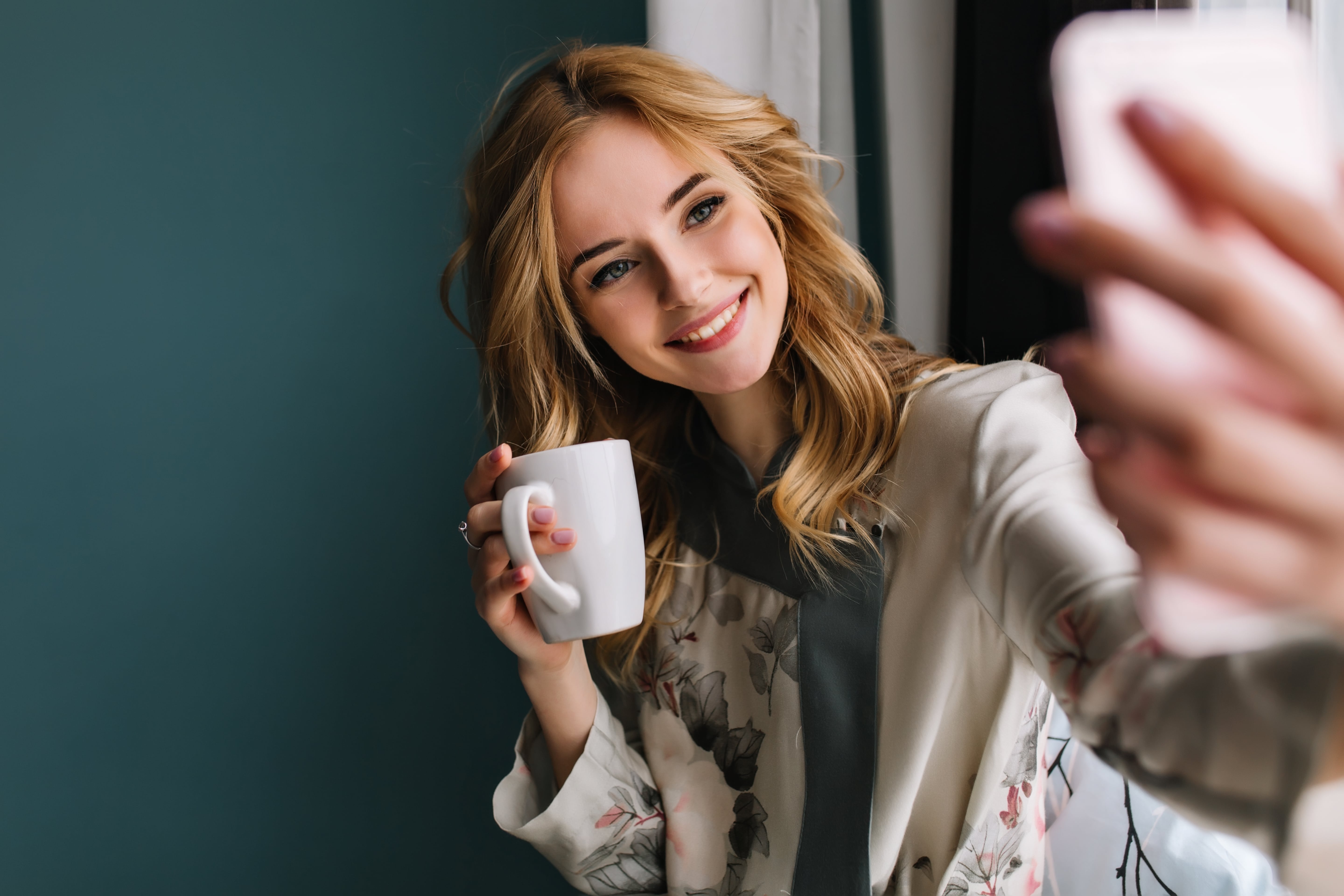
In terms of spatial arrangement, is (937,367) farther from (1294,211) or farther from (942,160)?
(1294,211)

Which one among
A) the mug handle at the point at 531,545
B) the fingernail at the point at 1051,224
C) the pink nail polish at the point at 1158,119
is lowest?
the mug handle at the point at 531,545

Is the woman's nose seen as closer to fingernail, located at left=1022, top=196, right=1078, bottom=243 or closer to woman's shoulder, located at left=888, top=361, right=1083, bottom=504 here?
woman's shoulder, located at left=888, top=361, right=1083, bottom=504

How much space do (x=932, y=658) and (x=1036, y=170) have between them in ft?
1.75

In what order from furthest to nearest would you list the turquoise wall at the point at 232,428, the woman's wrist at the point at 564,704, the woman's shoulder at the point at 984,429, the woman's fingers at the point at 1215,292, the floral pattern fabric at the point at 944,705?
the turquoise wall at the point at 232,428
the woman's wrist at the point at 564,704
the woman's shoulder at the point at 984,429
the floral pattern fabric at the point at 944,705
the woman's fingers at the point at 1215,292

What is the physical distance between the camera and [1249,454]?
224 mm

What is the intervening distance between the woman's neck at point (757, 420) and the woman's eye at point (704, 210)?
7.5 inches

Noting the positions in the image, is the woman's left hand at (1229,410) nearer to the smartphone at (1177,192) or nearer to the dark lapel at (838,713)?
the smartphone at (1177,192)

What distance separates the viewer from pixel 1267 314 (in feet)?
0.73

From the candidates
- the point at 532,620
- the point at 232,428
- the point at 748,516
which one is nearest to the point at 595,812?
the point at 532,620

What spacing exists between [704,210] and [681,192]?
4 cm

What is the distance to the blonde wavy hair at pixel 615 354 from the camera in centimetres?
88

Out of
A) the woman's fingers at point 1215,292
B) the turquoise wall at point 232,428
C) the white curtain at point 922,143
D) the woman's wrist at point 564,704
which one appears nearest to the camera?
the woman's fingers at point 1215,292

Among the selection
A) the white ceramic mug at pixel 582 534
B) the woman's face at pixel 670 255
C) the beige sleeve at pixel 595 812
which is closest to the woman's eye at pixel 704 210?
the woman's face at pixel 670 255

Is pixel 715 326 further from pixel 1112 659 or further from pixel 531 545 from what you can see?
pixel 1112 659
